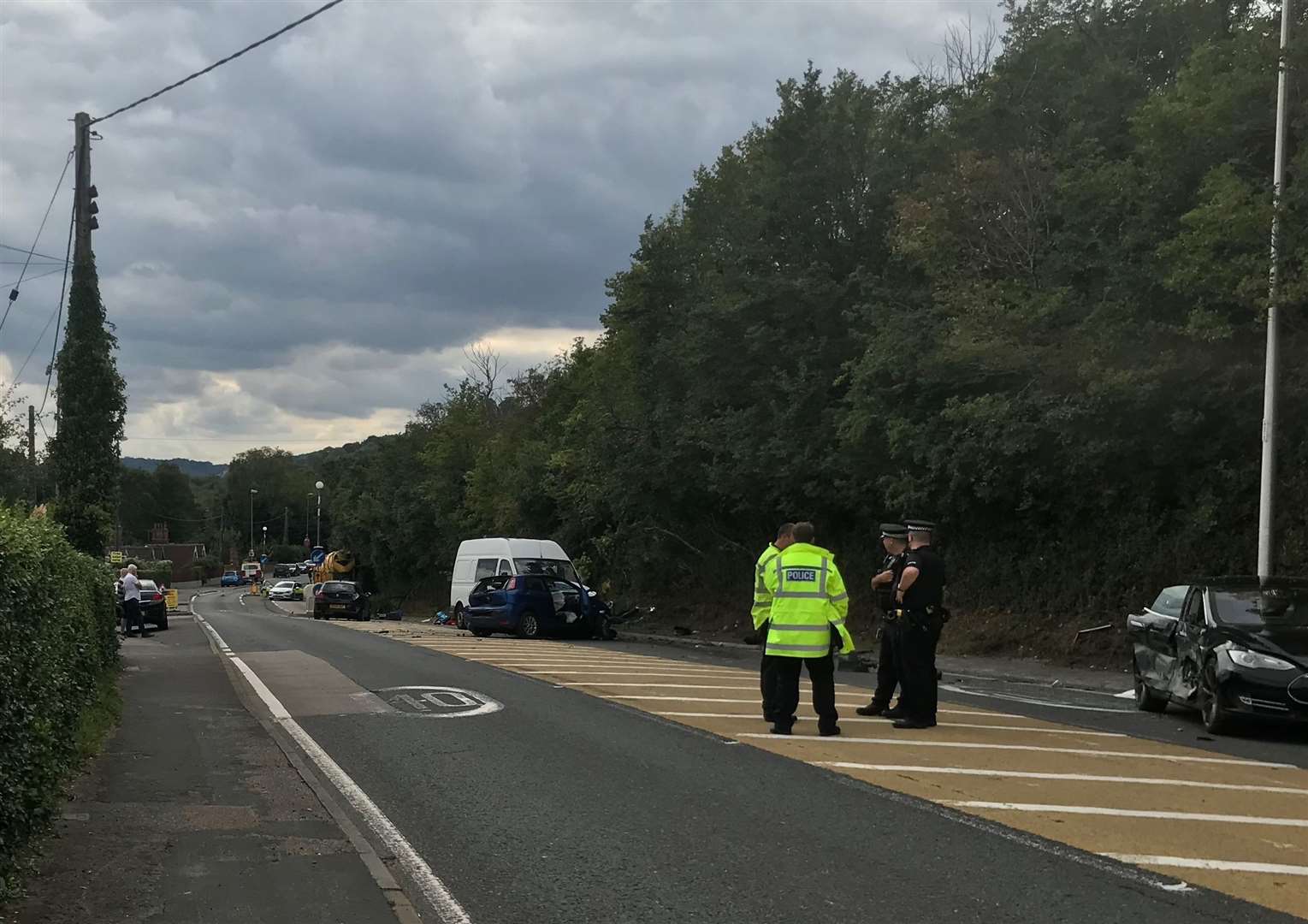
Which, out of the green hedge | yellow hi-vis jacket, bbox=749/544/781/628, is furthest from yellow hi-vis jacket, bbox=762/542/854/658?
the green hedge

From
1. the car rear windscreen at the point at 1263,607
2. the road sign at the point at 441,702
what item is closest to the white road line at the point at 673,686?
the road sign at the point at 441,702

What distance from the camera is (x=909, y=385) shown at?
78.7 feet

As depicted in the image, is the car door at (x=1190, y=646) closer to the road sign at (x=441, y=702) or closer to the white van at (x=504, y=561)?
the road sign at (x=441, y=702)

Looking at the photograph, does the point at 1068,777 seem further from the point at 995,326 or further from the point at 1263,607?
the point at 995,326

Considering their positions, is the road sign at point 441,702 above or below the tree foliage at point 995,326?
below

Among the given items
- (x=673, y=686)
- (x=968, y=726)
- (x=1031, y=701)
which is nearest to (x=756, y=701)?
(x=673, y=686)

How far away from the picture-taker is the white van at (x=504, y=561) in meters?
32.5

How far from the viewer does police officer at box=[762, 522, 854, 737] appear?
33.4 feet

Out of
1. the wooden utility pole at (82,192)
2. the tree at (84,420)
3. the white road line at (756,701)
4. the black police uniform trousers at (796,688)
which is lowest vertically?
the white road line at (756,701)

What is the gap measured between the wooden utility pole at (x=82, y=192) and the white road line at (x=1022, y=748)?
13.3 meters

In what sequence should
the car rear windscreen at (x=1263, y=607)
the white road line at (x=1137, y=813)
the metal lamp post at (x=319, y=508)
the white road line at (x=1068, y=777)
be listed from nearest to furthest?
the white road line at (x=1137, y=813)
the white road line at (x=1068, y=777)
the car rear windscreen at (x=1263, y=607)
the metal lamp post at (x=319, y=508)

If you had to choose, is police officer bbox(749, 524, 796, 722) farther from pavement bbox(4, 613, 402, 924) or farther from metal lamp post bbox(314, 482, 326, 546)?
metal lamp post bbox(314, 482, 326, 546)

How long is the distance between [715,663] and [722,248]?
691 inches

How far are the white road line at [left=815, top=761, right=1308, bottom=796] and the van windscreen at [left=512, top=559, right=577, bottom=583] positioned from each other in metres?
23.0
